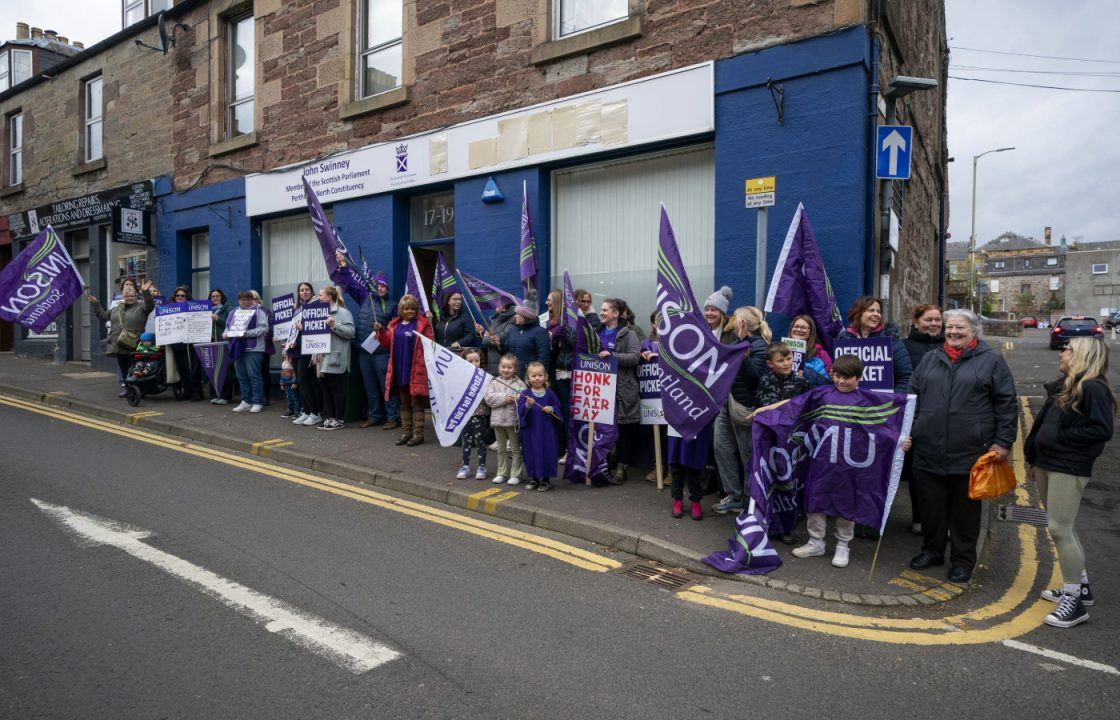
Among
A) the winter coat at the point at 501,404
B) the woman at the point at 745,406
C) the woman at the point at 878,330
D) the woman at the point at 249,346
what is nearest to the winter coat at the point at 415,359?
the winter coat at the point at 501,404

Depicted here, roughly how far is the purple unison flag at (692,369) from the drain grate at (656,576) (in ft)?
4.23

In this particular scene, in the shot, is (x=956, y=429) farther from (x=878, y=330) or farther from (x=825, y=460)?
(x=878, y=330)

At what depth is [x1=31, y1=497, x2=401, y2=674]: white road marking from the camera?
3.71m

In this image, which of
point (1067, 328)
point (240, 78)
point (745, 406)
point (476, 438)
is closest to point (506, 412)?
point (476, 438)

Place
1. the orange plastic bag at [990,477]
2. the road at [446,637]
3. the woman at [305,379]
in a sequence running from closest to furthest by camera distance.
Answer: the road at [446,637] → the orange plastic bag at [990,477] → the woman at [305,379]

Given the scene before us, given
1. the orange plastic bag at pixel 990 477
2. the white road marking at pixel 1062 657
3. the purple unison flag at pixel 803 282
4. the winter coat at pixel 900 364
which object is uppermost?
the purple unison flag at pixel 803 282

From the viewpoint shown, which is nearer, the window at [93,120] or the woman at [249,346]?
the woman at [249,346]

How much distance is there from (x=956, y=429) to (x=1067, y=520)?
85 centimetres

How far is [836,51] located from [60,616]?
8066 mm

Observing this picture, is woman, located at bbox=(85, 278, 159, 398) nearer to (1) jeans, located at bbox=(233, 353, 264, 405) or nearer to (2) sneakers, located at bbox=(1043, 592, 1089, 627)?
(1) jeans, located at bbox=(233, 353, 264, 405)

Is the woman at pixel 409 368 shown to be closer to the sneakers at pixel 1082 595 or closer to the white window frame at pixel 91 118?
the sneakers at pixel 1082 595

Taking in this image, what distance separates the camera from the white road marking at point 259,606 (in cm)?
371

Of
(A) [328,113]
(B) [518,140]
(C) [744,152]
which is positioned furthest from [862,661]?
(A) [328,113]

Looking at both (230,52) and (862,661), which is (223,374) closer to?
(230,52)
